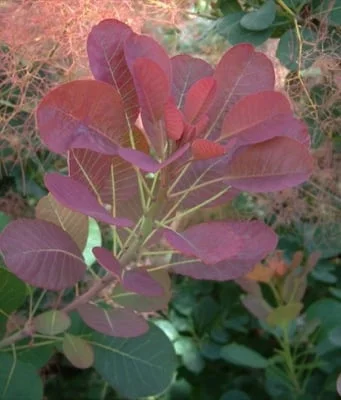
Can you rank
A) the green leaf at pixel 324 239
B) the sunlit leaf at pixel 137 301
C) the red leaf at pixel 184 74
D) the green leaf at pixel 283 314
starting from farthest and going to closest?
the green leaf at pixel 324 239, the green leaf at pixel 283 314, the sunlit leaf at pixel 137 301, the red leaf at pixel 184 74

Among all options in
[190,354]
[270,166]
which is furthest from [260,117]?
[190,354]

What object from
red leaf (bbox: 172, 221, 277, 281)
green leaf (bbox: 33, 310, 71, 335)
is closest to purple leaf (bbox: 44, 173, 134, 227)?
red leaf (bbox: 172, 221, 277, 281)

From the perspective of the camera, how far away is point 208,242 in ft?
2.26

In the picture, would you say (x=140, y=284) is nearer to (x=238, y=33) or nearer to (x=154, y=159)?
(x=154, y=159)

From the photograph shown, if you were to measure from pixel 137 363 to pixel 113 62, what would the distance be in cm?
41

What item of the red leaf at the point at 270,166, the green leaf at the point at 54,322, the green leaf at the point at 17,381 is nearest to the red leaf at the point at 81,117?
the red leaf at the point at 270,166

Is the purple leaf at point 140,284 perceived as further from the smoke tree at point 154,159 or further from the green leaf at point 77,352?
the green leaf at point 77,352

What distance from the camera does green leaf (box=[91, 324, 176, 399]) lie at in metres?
0.98

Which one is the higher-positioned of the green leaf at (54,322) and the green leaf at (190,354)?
the green leaf at (54,322)

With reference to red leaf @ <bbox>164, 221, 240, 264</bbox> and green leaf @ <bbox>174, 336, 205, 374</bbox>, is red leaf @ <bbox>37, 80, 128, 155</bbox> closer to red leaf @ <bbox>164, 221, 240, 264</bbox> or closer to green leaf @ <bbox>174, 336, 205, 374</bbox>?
red leaf @ <bbox>164, 221, 240, 264</bbox>

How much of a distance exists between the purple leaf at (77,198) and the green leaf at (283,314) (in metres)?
0.52

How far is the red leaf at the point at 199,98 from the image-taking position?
26.8 inches

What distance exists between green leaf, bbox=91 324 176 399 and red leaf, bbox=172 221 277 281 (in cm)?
25

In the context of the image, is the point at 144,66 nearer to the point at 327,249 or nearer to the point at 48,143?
the point at 48,143
